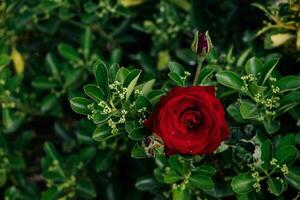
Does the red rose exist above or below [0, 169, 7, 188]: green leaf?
above

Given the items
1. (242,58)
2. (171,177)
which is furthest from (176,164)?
(242,58)

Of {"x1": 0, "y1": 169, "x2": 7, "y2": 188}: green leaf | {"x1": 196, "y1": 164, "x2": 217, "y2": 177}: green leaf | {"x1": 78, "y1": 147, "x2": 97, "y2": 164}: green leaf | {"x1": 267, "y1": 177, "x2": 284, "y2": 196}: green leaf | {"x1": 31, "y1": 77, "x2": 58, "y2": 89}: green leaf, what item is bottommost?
{"x1": 0, "y1": 169, "x2": 7, "y2": 188}: green leaf

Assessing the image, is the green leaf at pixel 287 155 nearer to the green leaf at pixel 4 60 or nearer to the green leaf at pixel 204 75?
the green leaf at pixel 204 75

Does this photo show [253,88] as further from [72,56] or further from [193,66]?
[72,56]

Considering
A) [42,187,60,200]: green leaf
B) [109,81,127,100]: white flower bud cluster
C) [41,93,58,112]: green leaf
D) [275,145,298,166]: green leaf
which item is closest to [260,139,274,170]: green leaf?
[275,145,298,166]: green leaf

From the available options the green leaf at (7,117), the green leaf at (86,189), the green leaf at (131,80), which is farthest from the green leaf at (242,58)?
the green leaf at (7,117)

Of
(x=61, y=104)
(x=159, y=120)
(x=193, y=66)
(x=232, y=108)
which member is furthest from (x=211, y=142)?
(x=61, y=104)

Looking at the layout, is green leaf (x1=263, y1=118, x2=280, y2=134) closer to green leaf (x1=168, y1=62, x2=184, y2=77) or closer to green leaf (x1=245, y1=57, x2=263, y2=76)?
green leaf (x1=245, y1=57, x2=263, y2=76)
